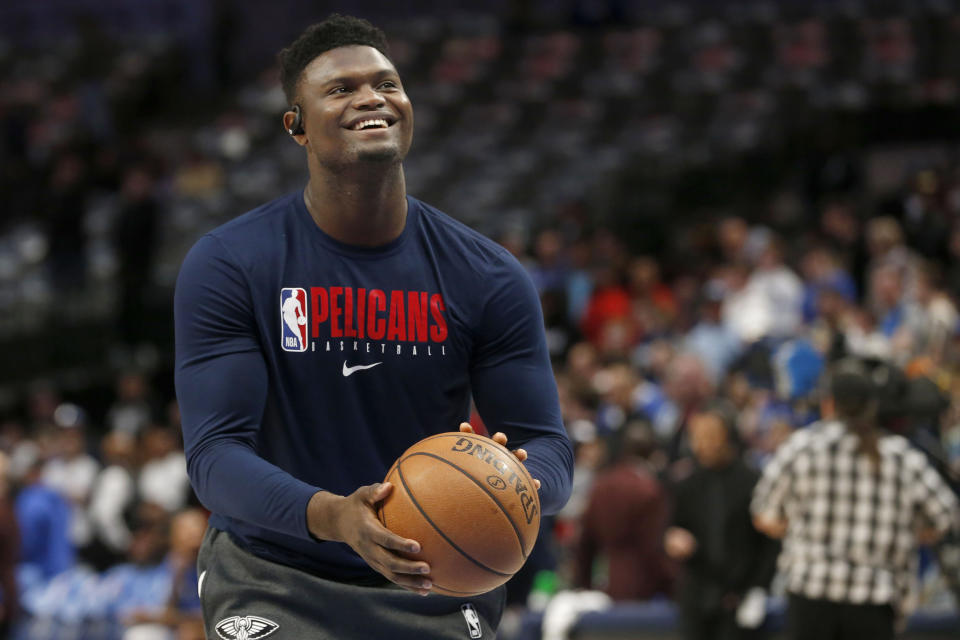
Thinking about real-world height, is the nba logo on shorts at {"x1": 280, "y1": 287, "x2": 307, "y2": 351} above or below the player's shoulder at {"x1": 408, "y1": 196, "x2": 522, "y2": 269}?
below

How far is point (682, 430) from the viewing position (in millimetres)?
9180

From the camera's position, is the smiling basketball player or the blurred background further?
the blurred background

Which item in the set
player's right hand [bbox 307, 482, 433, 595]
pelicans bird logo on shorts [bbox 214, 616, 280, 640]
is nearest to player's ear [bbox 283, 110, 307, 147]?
player's right hand [bbox 307, 482, 433, 595]

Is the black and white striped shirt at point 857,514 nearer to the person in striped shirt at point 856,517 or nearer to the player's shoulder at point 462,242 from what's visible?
the person in striped shirt at point 856,517

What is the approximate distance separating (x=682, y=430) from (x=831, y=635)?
2.55m

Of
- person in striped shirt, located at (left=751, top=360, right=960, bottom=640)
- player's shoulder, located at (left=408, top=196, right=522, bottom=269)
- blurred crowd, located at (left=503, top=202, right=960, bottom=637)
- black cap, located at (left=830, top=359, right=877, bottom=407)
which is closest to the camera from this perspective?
player's shoulder, located at (left=408, top=196, right=522, bottom=269)

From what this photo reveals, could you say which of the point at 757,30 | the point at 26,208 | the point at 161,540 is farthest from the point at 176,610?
the point at 757,30

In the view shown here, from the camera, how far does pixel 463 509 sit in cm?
290

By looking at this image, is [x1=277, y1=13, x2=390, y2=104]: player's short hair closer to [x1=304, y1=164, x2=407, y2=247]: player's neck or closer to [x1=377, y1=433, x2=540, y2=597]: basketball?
[x1=304, y1=164, x2=407, y2=247]: player's neck

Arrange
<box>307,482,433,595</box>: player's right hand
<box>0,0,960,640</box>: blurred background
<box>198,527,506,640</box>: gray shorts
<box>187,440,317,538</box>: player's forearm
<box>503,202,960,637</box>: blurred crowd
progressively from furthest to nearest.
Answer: <box>0,0,960,640</box>: blurred background < <box>503,202,960,637</box>: blurred crowd < <box>198,527,506,640</box>: gray shorts < <box>187,440,317,538</box>: player's forearm < <box>307,482,433,595</box>: player's right hand

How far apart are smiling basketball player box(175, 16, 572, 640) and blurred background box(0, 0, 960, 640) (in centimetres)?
439

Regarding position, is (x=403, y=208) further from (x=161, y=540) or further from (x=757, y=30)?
(x=757, y=30)

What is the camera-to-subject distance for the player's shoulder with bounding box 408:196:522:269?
11.3 feet

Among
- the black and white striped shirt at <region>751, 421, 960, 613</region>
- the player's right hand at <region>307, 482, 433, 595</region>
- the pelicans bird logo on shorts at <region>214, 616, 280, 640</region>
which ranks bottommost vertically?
the black and white striped shirt at <region>751, 421, 960, 613</region>
